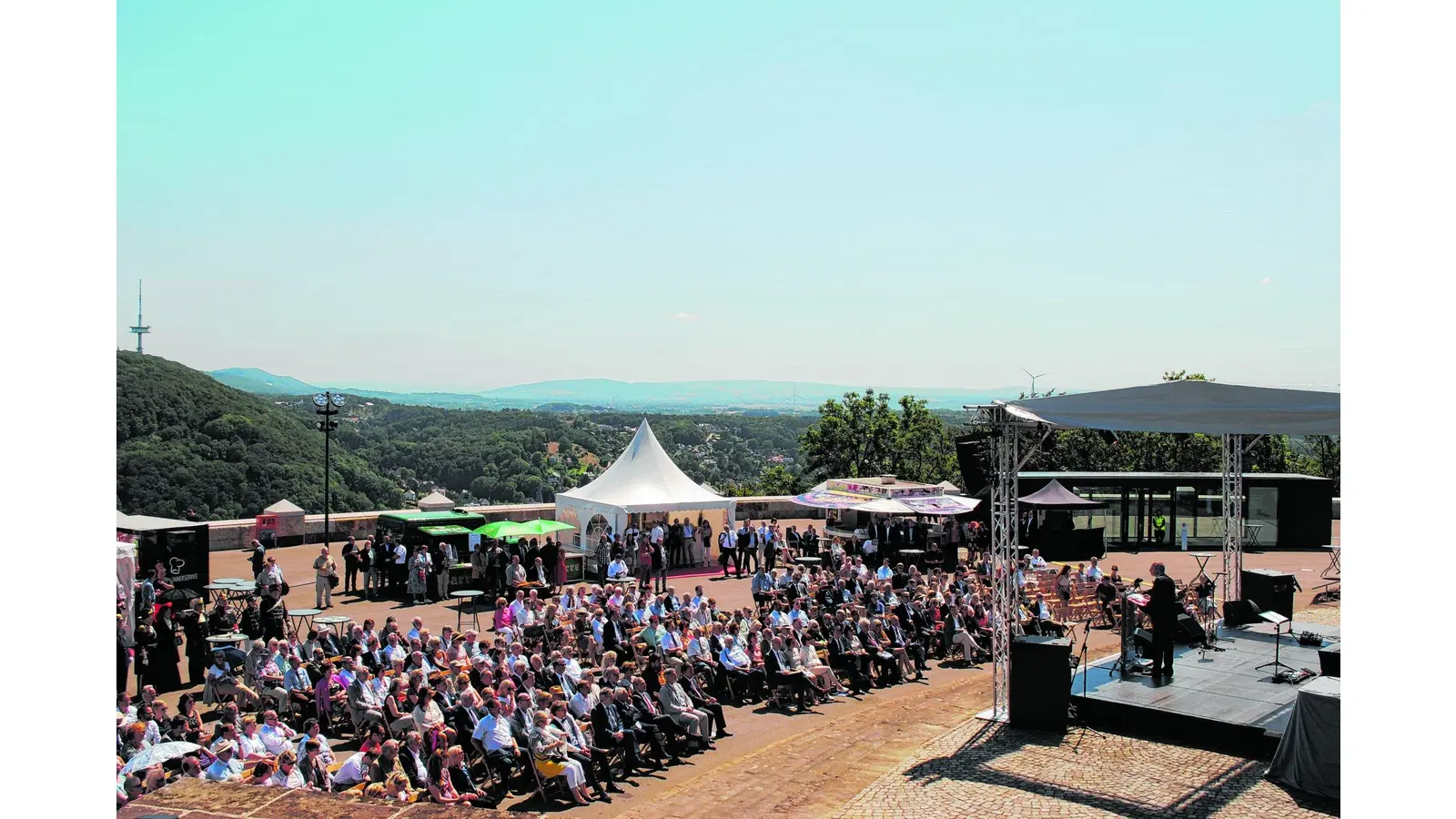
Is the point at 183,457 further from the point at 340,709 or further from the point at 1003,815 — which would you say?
the point at 1003,815

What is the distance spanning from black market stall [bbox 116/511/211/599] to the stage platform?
14440mm

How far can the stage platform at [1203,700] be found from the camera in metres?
11.6

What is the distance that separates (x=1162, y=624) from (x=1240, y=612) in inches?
182

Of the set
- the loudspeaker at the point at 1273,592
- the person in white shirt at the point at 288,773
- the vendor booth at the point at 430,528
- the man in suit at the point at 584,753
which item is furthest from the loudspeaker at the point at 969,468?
the person in white shirt at the point at 288,773

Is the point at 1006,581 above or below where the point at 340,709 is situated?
above

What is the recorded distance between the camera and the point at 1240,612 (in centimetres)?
1722

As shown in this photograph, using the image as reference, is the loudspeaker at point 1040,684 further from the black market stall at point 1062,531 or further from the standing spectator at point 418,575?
the black market stall at point 1062,531

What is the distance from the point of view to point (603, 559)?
2289 centimetres

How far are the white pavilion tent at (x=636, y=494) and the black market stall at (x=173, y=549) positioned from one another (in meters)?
8.15

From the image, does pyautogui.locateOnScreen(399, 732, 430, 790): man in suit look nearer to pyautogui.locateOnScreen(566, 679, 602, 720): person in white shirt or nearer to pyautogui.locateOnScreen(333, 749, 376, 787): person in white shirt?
pyautogui.locateOnScreen(333, 749, 376, 787): person in white shirt

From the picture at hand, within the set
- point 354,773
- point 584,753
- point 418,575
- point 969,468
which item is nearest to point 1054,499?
point 969,468

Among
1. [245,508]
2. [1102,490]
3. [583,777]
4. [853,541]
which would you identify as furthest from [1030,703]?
[245,508]

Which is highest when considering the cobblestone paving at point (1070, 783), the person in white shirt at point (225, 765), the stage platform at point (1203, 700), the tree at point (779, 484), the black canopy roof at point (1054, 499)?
the black canopy roof at point (1054, 499)

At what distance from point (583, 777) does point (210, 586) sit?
10579 millimetres
